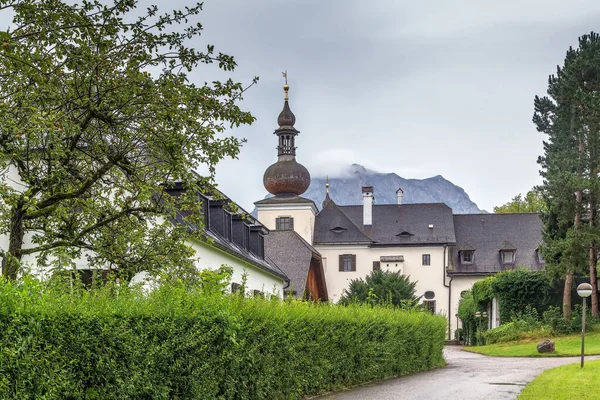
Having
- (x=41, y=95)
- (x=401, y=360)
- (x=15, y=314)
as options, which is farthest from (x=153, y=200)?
(x=401, y=360)

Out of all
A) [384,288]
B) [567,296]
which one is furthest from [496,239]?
[567,296]

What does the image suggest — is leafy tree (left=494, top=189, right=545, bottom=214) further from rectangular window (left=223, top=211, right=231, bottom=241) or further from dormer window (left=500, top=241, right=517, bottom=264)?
rectangular window (left=223, top=211, right=231, bottom=241)

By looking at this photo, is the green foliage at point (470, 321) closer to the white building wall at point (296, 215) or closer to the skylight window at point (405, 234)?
the skylight window at point (405, 234)

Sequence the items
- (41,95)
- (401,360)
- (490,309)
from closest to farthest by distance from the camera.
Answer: (41,95) < (401,360) < (490,309)

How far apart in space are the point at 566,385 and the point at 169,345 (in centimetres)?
983

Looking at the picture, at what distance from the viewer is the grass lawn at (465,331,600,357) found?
1185 inches

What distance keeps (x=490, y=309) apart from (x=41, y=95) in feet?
132

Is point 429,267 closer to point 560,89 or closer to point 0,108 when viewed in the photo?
point 560,89

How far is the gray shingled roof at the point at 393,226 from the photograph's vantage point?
67688 millimetres

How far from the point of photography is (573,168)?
127 ft

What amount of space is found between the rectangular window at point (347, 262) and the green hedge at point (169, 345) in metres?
51.0

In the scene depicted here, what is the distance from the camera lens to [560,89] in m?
39.5

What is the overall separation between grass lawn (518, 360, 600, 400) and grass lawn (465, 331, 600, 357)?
1019 centimetres

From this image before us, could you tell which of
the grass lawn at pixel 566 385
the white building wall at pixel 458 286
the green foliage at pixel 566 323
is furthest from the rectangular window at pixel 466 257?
the grass lawn at pixel 566 385
